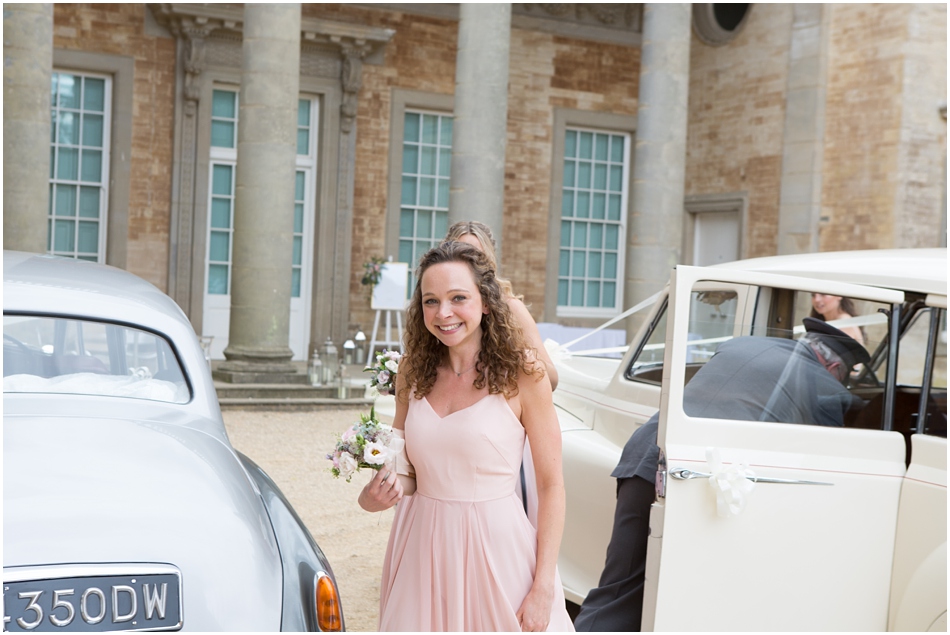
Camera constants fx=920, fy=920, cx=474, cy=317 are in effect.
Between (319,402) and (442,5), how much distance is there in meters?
7.75

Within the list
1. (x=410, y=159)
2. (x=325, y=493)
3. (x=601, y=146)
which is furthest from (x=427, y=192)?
(x=325, y=493)

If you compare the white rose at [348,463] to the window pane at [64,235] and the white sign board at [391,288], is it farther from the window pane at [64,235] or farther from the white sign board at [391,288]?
the window pane at [64,235]

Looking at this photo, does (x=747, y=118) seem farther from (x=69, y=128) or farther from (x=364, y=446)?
(x=364, y=446)

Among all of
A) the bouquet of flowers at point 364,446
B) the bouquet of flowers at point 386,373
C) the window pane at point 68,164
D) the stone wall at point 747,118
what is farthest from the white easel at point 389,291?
the bouquet of flowers at point 364,446

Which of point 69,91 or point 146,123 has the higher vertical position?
point 69,91

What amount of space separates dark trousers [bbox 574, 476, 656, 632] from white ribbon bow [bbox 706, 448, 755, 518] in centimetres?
47

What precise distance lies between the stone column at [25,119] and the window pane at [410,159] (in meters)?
6.51

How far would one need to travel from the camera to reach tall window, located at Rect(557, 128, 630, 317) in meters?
16.9

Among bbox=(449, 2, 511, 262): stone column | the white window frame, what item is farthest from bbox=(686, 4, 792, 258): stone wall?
bbox=(449, 2, 511, 262): stone column

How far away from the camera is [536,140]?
53.5 ft

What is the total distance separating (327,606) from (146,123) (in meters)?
12.4

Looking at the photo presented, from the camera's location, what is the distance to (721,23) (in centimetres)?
1677

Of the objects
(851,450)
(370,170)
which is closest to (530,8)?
(370,170)

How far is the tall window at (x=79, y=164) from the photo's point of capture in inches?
529
